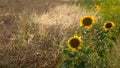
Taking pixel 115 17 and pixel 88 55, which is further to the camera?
pixel 115 17

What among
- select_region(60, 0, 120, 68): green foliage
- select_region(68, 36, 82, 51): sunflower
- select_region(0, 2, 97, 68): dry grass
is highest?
select_region(68, 36, 82, 51): sunflower

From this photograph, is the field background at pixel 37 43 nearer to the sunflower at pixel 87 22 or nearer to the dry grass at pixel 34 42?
the dry grass at pixel 34 42

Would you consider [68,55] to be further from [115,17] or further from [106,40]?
[115,17]

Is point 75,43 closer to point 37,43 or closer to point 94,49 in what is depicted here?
point 94,49

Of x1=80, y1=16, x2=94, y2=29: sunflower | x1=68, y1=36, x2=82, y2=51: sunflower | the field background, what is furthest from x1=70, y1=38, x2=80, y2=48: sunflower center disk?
x1=80, y1=16, x2=94, y2=29: sunflower

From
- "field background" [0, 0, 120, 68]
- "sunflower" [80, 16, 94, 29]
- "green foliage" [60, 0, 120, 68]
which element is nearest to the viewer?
"green foliage" [60, 0, 120, 68]

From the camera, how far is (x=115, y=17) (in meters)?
7.29

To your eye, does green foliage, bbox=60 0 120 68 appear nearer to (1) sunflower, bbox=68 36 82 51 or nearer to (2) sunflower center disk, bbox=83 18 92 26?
(1) sunflower, bbox=68 36 82 51

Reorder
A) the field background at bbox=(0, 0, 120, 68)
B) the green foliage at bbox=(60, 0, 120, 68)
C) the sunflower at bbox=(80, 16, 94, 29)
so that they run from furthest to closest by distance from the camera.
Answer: the sunflower at bbox=(80, 16, 94, 29) → the field background at bbox=(0, 0, 120, 68) → the green foliage at bbox=(60, 0, 120, 68)

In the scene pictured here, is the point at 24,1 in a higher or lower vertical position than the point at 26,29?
lower

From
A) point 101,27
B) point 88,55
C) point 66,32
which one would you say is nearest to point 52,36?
point 66,32

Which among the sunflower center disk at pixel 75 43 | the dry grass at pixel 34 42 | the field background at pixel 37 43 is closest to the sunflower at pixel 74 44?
the sunflower center disk at pixel 75 43

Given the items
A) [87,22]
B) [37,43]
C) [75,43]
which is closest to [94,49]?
[87,22]

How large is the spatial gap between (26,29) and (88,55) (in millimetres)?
1995
